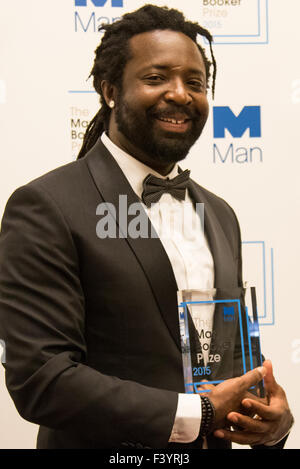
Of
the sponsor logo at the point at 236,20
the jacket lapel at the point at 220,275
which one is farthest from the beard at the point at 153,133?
the sponsor logo at the point at 236,20

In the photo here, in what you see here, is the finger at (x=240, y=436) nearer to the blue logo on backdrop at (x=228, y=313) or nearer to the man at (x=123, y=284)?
the man at (x=123, y=284)

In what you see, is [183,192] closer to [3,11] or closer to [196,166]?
[196,166]

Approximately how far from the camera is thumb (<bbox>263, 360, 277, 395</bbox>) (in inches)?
61.9

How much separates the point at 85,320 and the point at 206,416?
0.38m

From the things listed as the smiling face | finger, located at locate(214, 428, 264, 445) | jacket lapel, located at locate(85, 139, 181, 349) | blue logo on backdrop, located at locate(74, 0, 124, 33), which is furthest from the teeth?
blue logo on backdrop, located at locate(74, 0, 124, 33)

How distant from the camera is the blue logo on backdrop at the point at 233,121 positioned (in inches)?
102

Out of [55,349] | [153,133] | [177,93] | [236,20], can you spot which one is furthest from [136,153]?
[236,20]

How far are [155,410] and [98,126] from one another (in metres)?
0.94

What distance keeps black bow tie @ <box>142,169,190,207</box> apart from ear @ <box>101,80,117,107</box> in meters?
0.28

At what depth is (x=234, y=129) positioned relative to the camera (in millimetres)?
2582

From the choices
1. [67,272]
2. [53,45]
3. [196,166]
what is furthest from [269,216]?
[67,272]

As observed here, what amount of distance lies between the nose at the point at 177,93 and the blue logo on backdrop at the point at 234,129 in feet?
3.00

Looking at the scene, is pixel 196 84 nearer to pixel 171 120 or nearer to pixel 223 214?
pixel 171 120

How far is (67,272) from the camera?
145 cm
